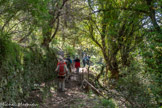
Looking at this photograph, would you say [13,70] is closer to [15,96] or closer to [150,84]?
[15,96]

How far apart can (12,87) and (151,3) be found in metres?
7.26

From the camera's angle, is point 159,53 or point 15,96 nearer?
point 15,96

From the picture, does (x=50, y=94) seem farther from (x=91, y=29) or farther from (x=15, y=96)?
(x=91, y=29)

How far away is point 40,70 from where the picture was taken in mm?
8812

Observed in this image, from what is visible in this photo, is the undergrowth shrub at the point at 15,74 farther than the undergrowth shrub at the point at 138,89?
No

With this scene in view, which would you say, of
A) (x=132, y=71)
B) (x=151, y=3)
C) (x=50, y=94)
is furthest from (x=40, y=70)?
(x=151, y=3)

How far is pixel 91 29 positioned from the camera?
44.2ft

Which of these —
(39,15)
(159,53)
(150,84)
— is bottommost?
(150,84)

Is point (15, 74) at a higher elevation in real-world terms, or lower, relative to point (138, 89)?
higher

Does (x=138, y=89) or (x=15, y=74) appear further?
(x=138, y=89)

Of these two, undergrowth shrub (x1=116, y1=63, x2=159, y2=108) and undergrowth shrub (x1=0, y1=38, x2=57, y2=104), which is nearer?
undergrowth shrub (x1=0, y1=38, x2=57, y2=104)

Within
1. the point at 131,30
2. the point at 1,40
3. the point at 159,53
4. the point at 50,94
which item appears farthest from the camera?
the point at 131,30

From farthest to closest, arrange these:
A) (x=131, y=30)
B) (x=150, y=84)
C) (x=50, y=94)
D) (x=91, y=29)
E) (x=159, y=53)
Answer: (x=91, y=29), (x=131, y=30), (x=50, y=94), (x=159, y=53), (x=150, y=84)

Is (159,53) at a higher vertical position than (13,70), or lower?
higher
